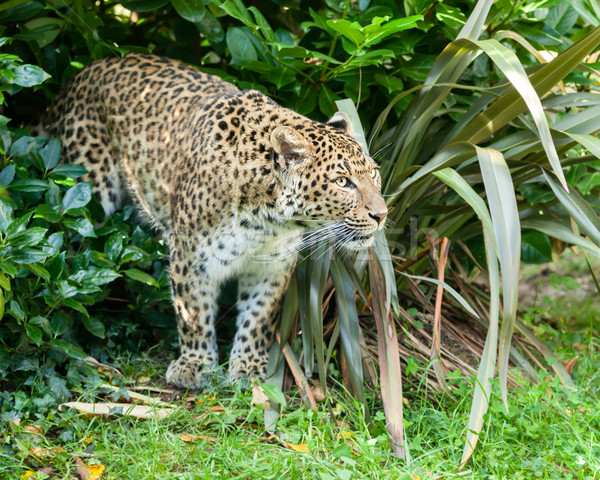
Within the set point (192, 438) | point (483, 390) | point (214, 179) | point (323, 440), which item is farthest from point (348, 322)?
point (214, 179)

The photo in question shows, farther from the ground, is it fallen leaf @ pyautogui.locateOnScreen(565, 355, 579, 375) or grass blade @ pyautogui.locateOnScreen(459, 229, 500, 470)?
grass blade @ pyautogui.locateOnScreen(459, 229, 500, 470)

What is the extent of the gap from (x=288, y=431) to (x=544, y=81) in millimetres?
2343

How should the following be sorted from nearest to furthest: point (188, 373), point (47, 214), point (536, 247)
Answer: point (47, 214)
point (188, 373)
point (536, 247)

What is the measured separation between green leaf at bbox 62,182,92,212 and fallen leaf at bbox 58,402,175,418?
1.13 meters

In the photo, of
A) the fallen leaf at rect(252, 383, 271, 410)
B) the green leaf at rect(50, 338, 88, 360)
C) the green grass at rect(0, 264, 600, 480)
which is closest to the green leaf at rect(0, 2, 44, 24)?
the green leaf at rect(50, 338, 88, 360)

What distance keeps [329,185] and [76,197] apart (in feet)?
4.94

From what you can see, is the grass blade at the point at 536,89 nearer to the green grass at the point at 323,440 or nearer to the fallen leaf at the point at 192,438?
the green grass at the point at 323,440

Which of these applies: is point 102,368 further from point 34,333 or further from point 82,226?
point 82,226

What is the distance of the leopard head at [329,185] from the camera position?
3.96 metres

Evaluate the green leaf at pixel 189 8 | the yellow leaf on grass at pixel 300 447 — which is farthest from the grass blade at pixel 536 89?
the yellow leaf on grass at pixel 300 447

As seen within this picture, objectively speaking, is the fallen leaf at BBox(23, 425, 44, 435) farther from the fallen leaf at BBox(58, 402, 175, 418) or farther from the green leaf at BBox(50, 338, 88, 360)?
the green leaf at BBox(50, 338, 88, 360)

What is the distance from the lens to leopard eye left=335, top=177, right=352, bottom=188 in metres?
3.97

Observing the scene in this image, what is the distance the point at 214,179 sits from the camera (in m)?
4.37

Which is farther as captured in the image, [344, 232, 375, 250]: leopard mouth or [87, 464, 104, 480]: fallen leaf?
[344, 232, 375, 250]: leopard mouth
